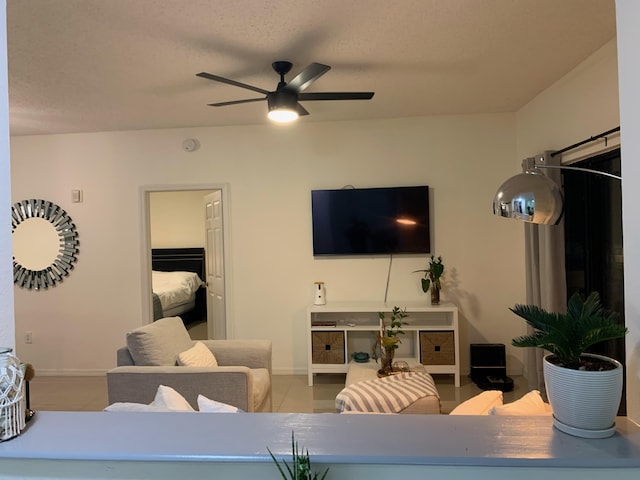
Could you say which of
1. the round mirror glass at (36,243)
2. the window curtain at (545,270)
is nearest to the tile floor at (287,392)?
the window curtain at (545,270)

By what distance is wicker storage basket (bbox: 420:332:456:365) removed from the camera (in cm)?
388

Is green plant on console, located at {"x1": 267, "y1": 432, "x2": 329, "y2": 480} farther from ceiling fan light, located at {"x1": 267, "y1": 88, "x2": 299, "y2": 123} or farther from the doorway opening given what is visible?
the doorway opening

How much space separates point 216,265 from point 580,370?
4.15 m

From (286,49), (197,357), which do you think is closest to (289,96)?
(286,49)

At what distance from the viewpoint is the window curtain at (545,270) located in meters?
3.17

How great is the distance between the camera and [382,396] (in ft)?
6.52

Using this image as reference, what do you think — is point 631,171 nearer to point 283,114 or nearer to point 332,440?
point 332,440

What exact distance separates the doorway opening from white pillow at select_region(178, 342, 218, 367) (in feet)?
4.86

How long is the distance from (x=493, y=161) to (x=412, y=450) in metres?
3.83

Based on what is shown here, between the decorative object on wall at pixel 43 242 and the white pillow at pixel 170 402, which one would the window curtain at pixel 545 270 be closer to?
the white pillow at pixel 170 402

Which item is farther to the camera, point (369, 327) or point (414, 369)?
point (369, 327)

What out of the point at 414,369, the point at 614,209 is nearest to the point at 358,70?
the point at 614,209

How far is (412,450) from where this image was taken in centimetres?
88

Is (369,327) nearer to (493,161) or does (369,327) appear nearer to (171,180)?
(493,161)
